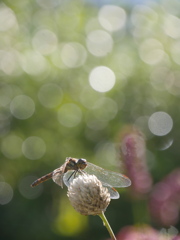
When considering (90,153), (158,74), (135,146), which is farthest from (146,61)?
(135,146)

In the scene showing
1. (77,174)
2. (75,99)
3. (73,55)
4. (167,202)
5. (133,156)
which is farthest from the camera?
(73,55)

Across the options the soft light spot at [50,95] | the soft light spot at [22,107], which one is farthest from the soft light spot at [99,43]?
the soft light spot at [22,107]

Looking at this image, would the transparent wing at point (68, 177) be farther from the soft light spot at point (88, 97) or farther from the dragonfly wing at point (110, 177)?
the soft light spot at point (88, 97)

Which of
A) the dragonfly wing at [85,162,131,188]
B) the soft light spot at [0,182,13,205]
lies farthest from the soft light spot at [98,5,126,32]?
the dragonfly wing at [85,162,131,188]

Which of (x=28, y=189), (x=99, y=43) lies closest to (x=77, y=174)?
(x=28, y=189)

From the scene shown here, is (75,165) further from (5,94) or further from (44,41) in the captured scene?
(44,41)

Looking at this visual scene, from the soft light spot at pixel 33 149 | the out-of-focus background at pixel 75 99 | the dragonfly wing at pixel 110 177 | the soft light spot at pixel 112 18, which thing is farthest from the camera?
the soft light spot at pixel 112 18

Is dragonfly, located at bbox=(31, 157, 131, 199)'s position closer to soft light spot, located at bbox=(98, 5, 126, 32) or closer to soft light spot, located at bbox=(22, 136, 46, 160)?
soft light spot, located at bbox=(22, 136, 46, 160)
